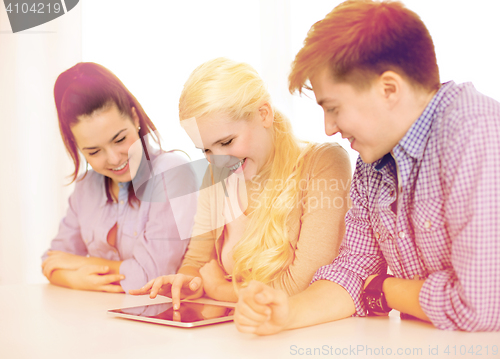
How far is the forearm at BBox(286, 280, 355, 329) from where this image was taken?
0.69m

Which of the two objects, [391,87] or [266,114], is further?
[266,114]

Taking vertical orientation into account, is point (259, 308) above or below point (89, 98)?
below

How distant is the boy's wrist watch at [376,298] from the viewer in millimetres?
754

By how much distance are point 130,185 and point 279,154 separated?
0.56 metres

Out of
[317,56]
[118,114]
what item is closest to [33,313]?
[118,114]

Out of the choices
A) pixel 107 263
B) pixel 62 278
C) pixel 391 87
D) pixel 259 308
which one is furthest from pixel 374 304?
pixel 62 278

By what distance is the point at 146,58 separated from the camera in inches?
78.2

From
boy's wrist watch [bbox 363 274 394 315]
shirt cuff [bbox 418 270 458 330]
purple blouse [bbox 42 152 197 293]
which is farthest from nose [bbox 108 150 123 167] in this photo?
shirt cuff [bbox 418 270 458 330]

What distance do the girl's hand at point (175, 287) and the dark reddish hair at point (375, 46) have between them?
53 centimetres

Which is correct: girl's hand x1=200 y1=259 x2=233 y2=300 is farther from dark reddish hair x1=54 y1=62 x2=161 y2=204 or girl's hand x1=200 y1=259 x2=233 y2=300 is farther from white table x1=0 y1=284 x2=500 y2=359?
dark reddish hair x1=54 y1=62 x2=161 y2=204

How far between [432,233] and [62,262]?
41.7 inches

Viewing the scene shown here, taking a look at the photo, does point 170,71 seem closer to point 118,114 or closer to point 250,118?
point 118,114

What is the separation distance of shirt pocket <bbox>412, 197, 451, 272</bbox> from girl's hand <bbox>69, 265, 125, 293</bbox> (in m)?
0.80

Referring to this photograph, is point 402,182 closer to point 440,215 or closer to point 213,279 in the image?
point 440,215
